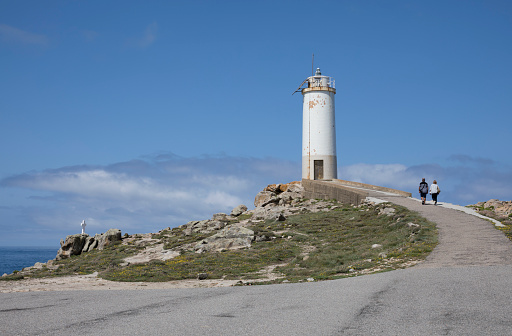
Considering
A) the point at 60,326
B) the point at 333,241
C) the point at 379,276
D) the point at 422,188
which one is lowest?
the point at 60,326

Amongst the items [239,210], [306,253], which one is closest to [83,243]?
[239,210]

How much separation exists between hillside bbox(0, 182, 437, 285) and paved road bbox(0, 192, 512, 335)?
3.09 metres

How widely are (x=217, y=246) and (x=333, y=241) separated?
571 centimetres

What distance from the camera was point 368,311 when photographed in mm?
8766

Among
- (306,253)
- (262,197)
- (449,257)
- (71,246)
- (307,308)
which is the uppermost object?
(262,197)

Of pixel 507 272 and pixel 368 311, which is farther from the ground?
pixel 507 272

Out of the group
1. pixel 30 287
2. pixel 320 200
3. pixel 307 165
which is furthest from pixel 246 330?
pixel 307 165

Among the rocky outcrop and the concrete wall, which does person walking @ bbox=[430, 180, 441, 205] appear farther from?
the rocky outcrop

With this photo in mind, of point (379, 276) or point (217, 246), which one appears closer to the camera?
point (379, 276)

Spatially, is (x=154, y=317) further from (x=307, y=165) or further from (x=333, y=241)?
(x=307, y=165)

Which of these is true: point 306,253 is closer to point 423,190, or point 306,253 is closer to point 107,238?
point 423,190

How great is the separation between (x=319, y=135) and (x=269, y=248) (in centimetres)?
2528

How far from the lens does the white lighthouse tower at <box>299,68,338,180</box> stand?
46.0m

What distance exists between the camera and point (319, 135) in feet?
151
